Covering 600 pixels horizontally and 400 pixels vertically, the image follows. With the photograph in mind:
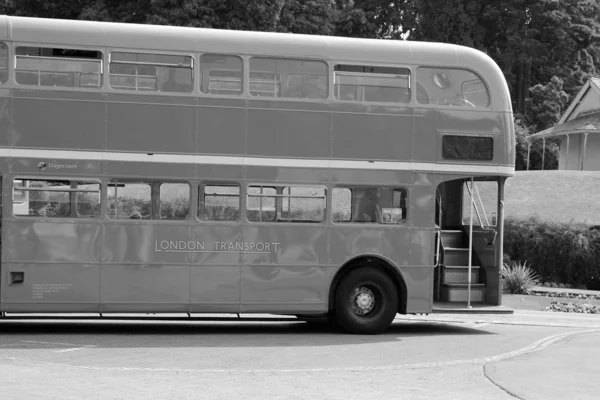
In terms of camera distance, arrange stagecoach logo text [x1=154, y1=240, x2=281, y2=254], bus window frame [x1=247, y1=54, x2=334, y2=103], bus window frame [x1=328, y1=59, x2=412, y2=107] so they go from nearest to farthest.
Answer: stagecoach logo text [x1=154, y1=240, x2=281, y2=254], bus window frame [x1=247, y1=54, x2=334, y2=103], bus window frame [x1=328, y1=59, x2=412, y2=107]

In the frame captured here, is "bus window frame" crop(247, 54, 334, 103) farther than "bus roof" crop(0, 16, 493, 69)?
Yes

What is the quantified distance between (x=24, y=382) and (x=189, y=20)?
26247 millimetres

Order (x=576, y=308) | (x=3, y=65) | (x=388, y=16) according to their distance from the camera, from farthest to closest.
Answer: (x=388, y=16)
(x=576, y=308)
(x=3, y=65)

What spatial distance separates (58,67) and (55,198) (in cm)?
194

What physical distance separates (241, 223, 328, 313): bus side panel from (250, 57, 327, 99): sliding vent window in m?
2.06

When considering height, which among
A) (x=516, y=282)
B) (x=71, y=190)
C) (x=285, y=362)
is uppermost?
(x=71, y=190)

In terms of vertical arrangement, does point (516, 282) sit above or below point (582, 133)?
below

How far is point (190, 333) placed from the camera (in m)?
16.0

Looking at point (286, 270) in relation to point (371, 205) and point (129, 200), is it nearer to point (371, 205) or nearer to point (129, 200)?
point (371, 205)

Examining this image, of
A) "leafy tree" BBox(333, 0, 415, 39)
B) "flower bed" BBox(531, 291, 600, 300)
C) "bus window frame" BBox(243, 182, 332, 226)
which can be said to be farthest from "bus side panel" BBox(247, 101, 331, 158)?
"leafy tree" BBox(333, 0, 415, 39)

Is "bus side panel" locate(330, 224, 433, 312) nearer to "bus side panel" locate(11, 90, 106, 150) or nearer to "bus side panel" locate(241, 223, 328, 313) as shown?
"bus side panel" locate(241, 223, 328, 313)

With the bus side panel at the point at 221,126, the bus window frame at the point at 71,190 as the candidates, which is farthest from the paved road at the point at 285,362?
the bus side panel at the point at 221,126

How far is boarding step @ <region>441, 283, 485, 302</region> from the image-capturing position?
16984 millimetres

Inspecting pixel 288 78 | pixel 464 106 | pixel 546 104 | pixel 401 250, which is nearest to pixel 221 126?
pixel 288 78
